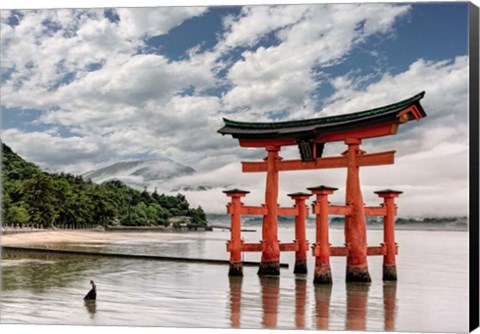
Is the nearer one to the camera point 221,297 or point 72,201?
point 221,297

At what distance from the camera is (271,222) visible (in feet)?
37.3

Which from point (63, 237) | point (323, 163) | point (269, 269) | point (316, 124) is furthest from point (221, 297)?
point (63, 237)

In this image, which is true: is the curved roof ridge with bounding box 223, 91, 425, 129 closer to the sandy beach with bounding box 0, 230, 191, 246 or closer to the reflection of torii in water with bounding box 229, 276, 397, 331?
the reflection of torii in water with bounding box 229, 276, 397, 331

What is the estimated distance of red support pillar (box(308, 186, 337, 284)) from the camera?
10117mm

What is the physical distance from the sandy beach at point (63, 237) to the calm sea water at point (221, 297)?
1.62 ft

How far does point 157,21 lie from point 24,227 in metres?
6.33

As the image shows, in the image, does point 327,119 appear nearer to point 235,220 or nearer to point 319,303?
point 235,220

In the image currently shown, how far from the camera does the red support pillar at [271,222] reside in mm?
11242

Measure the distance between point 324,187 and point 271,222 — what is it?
162cm

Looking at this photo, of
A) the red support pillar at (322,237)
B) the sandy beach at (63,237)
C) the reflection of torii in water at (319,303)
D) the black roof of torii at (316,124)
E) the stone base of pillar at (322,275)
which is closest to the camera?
the reflection of torii in water at (319,303)

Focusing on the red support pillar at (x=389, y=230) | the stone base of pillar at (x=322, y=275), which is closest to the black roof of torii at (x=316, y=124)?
the red support pillar at (x=389, y=230)

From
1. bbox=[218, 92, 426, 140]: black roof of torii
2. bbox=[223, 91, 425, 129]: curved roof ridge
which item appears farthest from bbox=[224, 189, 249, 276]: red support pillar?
bbox=[223, 91, 425, 129]: curved roof ridge

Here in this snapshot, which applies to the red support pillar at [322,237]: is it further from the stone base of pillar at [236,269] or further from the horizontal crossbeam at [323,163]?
the stone base of pillar at [236,269]

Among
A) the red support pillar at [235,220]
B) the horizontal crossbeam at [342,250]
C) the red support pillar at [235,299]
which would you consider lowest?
the red support pillar at [235,299]
